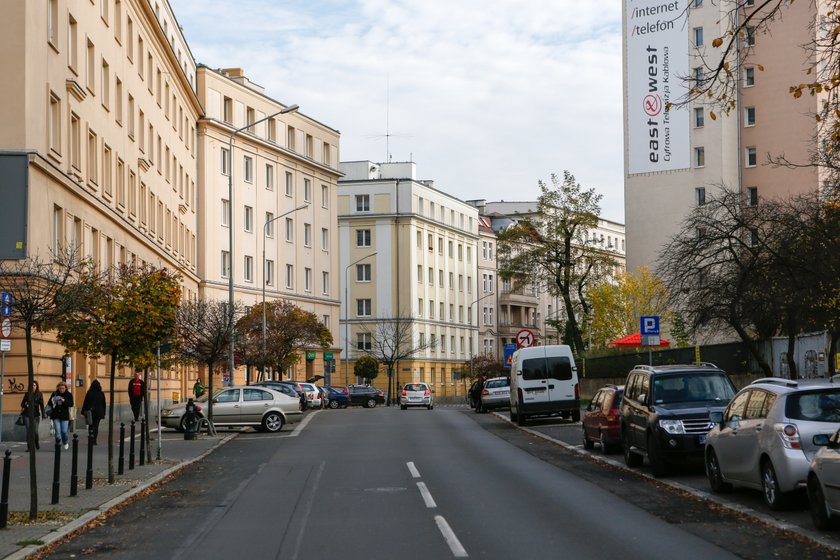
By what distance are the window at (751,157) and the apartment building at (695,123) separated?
7 cm

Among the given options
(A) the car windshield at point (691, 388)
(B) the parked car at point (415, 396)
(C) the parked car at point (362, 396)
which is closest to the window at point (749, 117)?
(B) the parked car at point (415, 396)

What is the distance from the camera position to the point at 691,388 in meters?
20.0

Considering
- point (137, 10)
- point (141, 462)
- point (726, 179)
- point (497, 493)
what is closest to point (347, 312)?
point (726, 179)

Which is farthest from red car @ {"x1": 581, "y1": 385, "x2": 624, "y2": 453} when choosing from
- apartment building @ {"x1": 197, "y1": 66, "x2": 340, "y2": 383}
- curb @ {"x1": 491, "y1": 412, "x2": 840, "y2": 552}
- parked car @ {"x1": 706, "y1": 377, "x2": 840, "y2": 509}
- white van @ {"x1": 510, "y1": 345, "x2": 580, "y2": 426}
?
apartment building @ {"x1": 197, "y1": 66, "x2": 340, "y2": 383}

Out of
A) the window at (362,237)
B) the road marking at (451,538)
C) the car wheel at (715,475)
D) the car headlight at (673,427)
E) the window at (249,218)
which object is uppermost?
the window at (362,237)

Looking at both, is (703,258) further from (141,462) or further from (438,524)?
(438,524)

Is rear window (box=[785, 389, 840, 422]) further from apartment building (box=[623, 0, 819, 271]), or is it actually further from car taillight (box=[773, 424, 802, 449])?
apartment building (box=[623, 0, 819, 271])

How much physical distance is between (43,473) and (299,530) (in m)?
10.0

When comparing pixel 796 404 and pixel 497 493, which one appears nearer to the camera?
pixel 796 404

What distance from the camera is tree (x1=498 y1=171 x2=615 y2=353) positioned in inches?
2835

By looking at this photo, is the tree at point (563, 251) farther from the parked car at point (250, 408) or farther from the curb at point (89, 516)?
the curb at point (89, 516)

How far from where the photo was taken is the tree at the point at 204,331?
35531mm

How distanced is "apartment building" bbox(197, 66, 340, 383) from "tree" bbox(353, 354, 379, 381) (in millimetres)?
8776

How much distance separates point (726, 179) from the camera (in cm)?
7712
